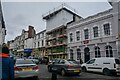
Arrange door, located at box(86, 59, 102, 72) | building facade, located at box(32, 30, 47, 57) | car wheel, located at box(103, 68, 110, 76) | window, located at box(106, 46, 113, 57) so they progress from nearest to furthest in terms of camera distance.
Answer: car wheel, located at box(103, 68, 110, 76), door, located at box(86, 59, 102, 72), window, located at box(106, 46, 113, 57), building facade, located at box(32, 30, 47, 57)

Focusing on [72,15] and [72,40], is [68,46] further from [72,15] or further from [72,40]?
[72,15]

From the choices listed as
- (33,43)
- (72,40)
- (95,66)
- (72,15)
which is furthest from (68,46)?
(33,43)

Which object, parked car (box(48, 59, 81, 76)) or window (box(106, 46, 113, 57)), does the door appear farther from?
window (box(106, 46, 113, 57))

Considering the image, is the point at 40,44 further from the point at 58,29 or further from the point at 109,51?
the point at 109,51

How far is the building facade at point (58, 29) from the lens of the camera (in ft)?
123

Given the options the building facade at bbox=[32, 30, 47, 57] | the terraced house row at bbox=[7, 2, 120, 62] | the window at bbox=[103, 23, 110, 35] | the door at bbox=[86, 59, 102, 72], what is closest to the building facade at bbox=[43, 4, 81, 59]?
the terraced house row at bbox=[7, 2, 120, 62]

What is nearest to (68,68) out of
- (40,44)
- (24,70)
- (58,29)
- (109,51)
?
(24,70)

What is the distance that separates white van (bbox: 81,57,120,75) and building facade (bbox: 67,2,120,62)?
224 inches

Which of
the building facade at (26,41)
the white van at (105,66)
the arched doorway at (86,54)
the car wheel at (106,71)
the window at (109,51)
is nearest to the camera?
the white van at (105,66)

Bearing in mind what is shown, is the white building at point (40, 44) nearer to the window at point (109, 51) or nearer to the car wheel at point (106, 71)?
the window at point (109, 51)

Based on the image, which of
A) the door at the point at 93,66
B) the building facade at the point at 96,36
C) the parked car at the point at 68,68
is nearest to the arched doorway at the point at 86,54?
the building facade at the point at 96,36

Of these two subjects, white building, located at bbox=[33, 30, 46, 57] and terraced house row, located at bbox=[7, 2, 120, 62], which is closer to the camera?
terraced house row, located at bbox=[7, 2, 120, 62]

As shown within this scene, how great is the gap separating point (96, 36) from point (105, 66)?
10436mm

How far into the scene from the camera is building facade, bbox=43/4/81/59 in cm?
3734
